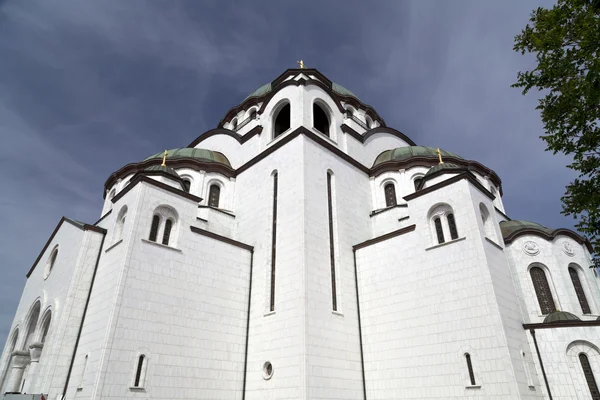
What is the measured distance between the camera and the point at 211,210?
660 inches

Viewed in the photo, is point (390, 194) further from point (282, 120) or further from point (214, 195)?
point (214, 195)

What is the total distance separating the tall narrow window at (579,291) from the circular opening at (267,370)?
11.6 m

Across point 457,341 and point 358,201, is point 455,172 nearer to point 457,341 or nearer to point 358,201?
point 358,201

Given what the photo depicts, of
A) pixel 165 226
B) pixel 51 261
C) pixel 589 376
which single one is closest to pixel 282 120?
pixel 165 226

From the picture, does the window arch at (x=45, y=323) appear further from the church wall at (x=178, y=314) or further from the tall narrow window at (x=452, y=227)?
the tall narrow window at (x=452, y=227)

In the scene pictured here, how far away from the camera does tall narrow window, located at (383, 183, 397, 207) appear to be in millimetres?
17688

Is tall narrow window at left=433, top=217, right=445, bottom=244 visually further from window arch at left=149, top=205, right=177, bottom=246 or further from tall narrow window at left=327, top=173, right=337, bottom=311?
window arch at left=149, top=205, right=177, bottom=246

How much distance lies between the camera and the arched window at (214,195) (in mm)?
18250

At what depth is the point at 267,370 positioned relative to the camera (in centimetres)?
1254

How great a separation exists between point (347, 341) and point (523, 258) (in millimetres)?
7663

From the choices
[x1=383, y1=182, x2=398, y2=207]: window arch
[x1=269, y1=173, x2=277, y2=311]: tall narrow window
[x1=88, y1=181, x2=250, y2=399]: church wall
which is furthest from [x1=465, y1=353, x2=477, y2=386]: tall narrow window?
[x1=383, y1=182, x2=398, y2=207]: window arch

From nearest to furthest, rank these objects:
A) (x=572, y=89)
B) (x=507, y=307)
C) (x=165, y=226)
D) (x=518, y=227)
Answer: (x=572, y=89)
(x=507, y=307)
(x=165, y=226)
(x=518, y=227)

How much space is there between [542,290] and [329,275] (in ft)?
26.5

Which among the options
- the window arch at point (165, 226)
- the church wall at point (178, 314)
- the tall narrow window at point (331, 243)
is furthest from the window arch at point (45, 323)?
the tall narrow window at point (331, 243)
